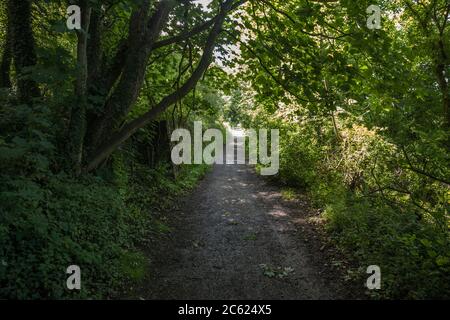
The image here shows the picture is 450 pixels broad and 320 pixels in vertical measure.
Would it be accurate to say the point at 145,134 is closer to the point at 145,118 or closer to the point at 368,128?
the point at 145,118

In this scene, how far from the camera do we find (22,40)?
6.98 meters

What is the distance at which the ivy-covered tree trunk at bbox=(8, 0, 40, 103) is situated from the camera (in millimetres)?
6938

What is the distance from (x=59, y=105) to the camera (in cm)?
690

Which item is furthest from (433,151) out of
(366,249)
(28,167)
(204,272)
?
(28,167)

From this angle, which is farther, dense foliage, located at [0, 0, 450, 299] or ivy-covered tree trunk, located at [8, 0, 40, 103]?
ivy-covered tree trunk, located at [8, 0, 40, 103]

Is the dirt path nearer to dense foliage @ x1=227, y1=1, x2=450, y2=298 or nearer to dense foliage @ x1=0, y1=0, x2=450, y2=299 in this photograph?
dense foliage @ x1=0, y1=0, x2=450, y2=299

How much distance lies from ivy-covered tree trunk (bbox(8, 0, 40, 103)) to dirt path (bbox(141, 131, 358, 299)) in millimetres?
4388

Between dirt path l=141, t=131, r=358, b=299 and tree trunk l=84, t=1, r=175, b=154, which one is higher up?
tree trunk l=84, t=1, r=175, b=154

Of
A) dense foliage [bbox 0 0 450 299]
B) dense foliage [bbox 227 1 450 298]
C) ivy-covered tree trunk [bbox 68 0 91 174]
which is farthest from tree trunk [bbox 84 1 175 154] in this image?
dense foliage [bbox 227 1 450 298]

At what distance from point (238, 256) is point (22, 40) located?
21.1 ft

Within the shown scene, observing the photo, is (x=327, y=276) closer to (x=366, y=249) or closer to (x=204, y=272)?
(x=366, y=249)

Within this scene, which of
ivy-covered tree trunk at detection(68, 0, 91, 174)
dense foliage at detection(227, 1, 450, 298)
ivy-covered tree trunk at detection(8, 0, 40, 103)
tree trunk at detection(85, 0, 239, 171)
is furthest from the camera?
tree trunk at detection(85, 0, 239, 171)

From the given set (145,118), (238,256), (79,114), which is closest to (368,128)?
(238,256)

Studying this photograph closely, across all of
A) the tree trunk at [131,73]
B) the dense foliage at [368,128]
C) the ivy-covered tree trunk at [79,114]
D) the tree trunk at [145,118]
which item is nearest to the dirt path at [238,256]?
the dense foliage at [368,128]
